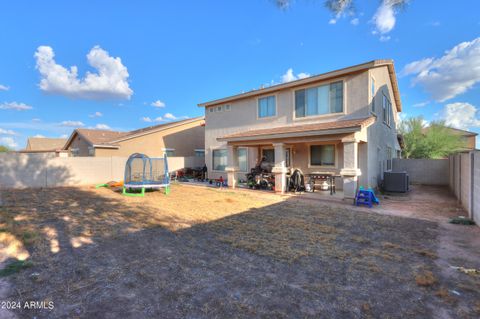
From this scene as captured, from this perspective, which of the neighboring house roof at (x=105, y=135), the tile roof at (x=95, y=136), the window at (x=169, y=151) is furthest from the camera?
the window at (x=169, y=151)

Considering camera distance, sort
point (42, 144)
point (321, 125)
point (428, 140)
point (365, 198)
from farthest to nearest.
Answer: point (42, 144), point (428, 140), point (321, 125), point (365, 198)

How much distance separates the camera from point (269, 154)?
14.2 metres

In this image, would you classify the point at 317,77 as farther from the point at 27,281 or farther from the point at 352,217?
the point at 27,281

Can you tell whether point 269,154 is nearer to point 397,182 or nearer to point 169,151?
point 397,182

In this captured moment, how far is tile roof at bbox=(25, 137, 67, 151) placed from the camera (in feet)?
117

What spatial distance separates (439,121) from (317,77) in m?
19.3

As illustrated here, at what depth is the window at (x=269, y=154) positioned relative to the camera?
46.1ft

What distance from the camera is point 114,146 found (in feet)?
62.1

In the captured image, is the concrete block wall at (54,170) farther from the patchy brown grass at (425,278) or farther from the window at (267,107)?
the patchy brown grass at (425,278)

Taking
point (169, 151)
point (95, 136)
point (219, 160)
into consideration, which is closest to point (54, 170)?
point (95, 136)

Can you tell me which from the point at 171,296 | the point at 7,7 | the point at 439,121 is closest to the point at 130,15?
the point at 7,7

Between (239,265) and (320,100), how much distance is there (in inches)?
392

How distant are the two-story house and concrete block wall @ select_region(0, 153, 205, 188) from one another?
27.1 ft

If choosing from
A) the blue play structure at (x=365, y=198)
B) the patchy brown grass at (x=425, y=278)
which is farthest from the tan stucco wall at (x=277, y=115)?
the patchy brown grass at (x=425, y=278)
